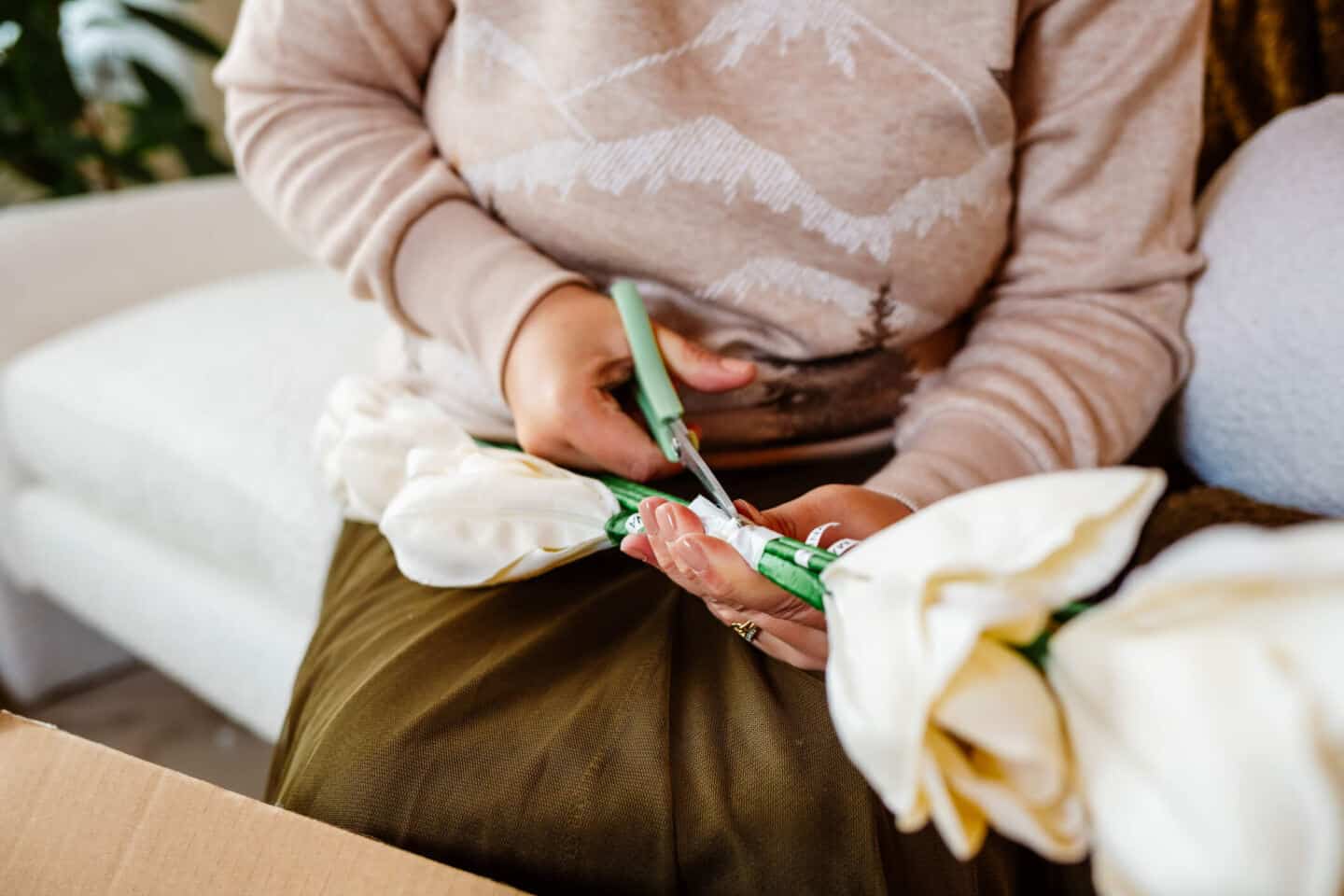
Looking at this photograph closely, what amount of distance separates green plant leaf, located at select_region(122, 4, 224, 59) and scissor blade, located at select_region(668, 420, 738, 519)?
4.65 ft

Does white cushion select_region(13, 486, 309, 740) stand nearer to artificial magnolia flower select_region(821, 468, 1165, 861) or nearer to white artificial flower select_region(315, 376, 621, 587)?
white artificial flower select_region(315, 376, 621, 587)

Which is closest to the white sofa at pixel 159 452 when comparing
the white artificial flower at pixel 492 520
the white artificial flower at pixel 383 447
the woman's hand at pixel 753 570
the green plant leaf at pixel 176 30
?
the white artificial flower at pixel 383 447

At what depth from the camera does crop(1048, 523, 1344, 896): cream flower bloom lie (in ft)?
0.54

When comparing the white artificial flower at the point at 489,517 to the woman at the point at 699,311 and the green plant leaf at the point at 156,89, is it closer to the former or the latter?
the woman at the point at 699,311

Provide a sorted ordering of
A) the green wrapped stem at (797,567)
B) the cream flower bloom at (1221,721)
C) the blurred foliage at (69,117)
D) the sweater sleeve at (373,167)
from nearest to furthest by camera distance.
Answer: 1. the cream flower bloom at (1221,721)
2. the green wrapped stem at (797,567)
3. the sweater sleeve at (373,167)
4. the blurred foliage at (69,117)

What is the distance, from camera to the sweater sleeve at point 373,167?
51cm

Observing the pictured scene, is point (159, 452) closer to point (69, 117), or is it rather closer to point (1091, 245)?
point (1091, 245)

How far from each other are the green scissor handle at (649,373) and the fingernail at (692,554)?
116 mm

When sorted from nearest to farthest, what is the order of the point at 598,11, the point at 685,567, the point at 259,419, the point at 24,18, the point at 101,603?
the point at 685,567
the point at 598,11
the point at 259,419
the point at 101,603
the point at 24,18

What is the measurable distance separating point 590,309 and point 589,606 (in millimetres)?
151

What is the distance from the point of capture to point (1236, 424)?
52cm

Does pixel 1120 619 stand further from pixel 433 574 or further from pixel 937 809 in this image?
pixel 433 574

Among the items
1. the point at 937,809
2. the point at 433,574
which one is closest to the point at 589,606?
the point at 433,574

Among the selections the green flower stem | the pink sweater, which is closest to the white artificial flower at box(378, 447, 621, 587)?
the pink sweater
